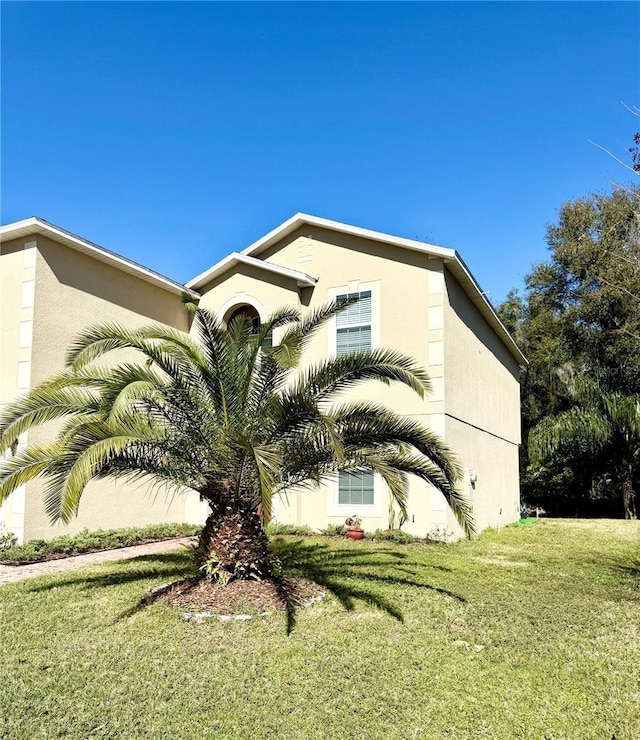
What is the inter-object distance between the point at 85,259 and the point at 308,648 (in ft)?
34.7

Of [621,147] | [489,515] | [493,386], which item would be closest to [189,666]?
[621,147]

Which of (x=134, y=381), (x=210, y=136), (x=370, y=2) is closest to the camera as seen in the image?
(x=134, y=381)

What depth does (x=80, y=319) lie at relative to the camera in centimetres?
1341

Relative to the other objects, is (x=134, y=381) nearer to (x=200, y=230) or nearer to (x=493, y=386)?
(x=200, y=230)

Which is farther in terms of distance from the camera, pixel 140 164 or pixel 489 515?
pixel 489 515

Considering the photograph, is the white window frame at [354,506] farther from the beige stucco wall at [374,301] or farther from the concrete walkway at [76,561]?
the concrete walkway at [76,561]

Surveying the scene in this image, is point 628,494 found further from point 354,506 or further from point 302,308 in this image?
point 302,308

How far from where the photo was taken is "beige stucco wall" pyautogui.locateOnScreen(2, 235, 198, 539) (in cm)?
1229

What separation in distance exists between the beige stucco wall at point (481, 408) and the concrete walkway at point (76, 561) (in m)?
6.68

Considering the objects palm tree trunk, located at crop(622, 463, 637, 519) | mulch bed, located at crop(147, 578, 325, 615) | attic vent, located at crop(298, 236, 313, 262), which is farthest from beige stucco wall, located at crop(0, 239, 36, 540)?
palm tree trunk, located at crop(622, 463, 637, 519)

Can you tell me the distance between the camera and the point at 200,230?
53.9ft

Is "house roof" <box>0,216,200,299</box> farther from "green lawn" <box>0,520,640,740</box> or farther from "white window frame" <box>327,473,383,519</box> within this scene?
"green lawn" <box>0,520,640,740</box>

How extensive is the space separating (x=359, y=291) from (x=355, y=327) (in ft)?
3.08

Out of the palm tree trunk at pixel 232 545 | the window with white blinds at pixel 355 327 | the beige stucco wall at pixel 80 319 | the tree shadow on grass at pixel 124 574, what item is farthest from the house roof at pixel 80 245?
the palm tree trunk at pixel 232 545
